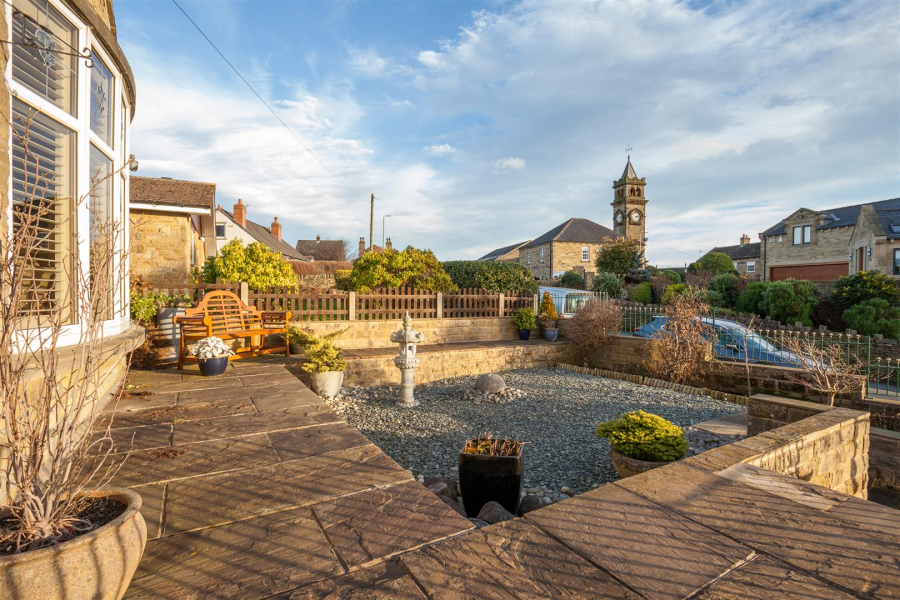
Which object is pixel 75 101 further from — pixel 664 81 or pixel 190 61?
pixel 664 81

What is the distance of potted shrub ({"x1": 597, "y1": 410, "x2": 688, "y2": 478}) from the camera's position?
13.0ft

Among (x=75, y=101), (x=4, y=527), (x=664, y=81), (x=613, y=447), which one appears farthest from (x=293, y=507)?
(x=664, y=81)

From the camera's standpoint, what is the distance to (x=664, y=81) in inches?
402

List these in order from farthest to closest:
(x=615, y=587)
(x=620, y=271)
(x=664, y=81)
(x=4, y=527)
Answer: (x=620, y=271) → (x=664, y=81) → (x=615, y=587) → (x=4, y=527)

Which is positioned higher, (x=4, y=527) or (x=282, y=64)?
(x=282, y=64)

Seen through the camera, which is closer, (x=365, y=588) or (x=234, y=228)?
(x=365, y=588)

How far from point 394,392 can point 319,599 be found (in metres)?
6.39

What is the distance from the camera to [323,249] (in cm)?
5438

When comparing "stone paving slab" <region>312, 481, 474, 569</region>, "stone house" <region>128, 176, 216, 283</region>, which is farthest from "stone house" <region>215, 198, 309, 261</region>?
"stone paving slab" <region>312, 481, 474, 569</region>

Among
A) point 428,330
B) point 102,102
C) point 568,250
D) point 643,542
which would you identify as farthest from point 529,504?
point 568,250

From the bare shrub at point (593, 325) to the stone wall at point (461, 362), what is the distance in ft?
1.61

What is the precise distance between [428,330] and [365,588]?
29.5 ft

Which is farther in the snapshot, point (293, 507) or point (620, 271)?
point (620, 271)

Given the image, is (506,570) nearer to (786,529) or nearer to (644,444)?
(786,529)
